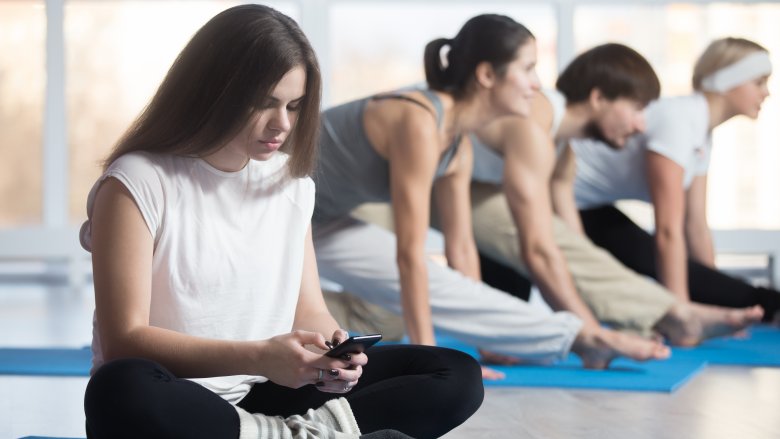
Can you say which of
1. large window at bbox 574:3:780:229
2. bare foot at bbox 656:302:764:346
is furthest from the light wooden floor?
large window at bbox 574:3:780:229

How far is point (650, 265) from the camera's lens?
13.1 ft

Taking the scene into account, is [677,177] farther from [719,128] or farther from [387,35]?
[387,35]

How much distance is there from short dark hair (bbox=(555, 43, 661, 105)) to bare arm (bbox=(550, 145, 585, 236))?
1.01 feet

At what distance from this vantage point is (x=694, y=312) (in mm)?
3588

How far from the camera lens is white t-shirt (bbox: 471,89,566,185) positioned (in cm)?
342

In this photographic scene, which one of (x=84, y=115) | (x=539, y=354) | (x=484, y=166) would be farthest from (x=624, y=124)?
(x=84, y=115)

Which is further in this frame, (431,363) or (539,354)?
(539,354)

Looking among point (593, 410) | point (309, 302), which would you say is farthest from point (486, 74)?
point (309, 302)

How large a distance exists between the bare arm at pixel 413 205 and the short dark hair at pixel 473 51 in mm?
204

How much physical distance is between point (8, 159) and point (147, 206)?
5.34m

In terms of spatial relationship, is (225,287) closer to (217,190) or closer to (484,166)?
(217,190)

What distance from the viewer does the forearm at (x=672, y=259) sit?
12.2 ft

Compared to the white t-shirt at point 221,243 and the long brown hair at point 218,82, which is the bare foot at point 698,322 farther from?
the long brown hair at point 218,82

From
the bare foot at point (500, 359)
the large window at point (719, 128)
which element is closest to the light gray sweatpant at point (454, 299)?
the bare foot at point (500, 359)
